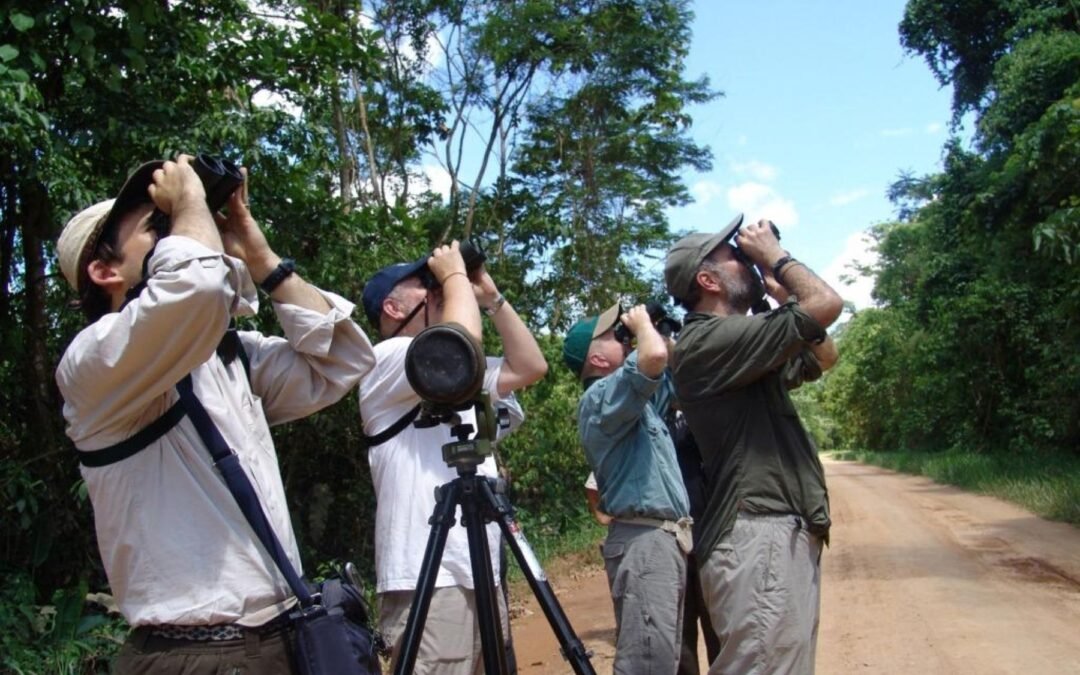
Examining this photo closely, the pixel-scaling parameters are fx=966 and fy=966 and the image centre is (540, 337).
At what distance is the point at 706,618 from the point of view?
3.64 meters

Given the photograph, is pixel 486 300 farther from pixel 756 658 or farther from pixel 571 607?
pixel 571 607

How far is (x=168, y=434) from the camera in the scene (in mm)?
1681

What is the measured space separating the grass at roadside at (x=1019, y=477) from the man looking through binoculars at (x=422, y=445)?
10.2 meters

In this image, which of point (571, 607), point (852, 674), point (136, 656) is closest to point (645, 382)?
point (136, 656)

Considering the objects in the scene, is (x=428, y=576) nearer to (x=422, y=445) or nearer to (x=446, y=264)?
(x=422, y=445)

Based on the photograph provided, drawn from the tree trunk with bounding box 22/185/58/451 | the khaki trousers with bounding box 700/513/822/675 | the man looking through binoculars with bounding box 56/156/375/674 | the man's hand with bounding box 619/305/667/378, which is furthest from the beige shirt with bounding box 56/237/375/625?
the tree trunk with bounding box 22/185/58/451

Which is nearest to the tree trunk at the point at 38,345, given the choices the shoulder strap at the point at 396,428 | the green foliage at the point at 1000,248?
the shoulder strap at the point at 396,428

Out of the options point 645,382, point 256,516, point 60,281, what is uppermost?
point 60,281

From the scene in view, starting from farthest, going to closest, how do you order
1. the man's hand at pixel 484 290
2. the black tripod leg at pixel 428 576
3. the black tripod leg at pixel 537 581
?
1. the man's hand at pixel 484 290
2. the black tripod leg at pixel 537 581
3. the black tripod leg at pixel 428 576

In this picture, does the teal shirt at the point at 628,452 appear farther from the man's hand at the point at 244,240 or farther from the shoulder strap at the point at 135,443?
the shoulder strap at the point at 135,443

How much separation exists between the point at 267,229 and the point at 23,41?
1.94 m

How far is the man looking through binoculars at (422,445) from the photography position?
Answer: 7.79 ft

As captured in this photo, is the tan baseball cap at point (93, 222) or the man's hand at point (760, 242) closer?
the tan baseball cap at point (93, 222)

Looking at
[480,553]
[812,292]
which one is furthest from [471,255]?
[812,292]
